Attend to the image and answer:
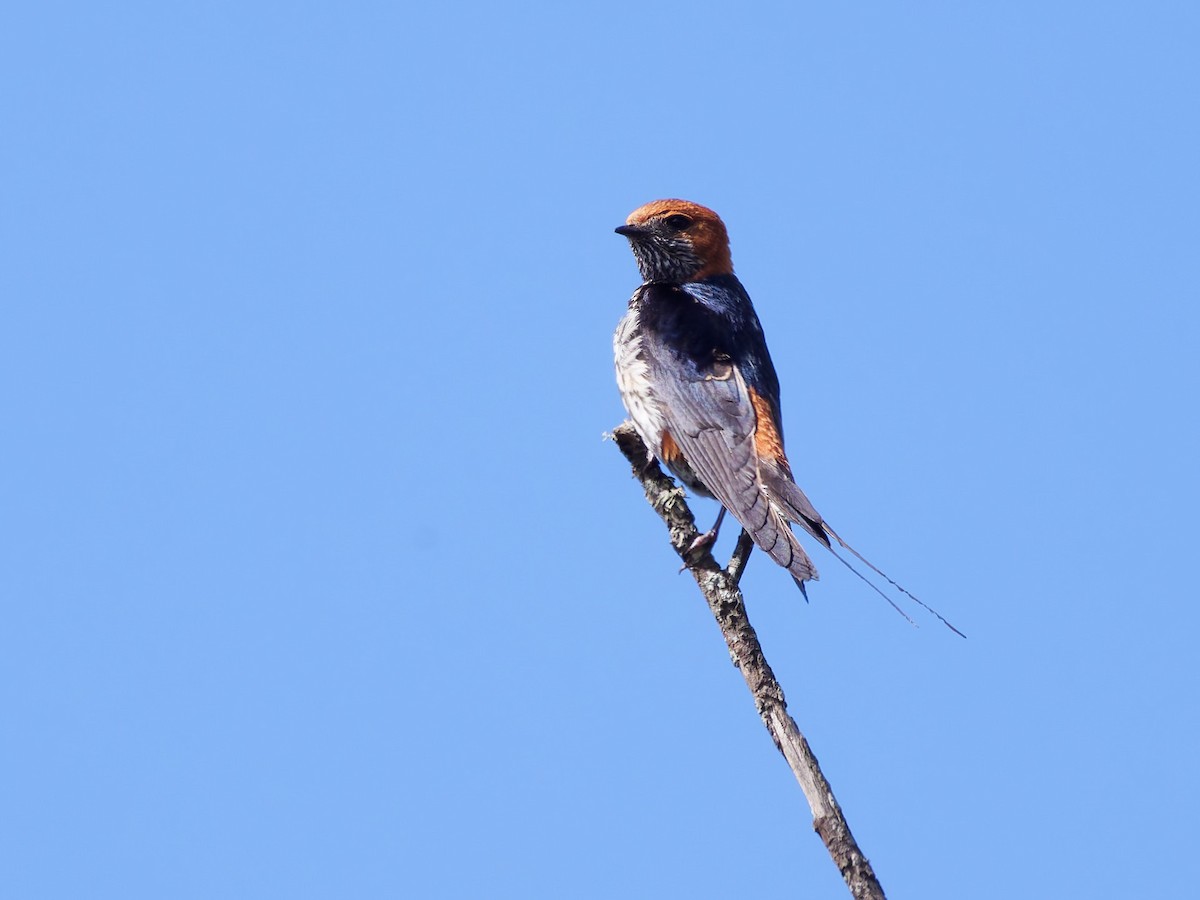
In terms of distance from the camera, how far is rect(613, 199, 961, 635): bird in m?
7.61

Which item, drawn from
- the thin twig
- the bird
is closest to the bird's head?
the bird

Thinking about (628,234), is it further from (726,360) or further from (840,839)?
(840,839)

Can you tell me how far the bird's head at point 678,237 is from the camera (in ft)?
33.6

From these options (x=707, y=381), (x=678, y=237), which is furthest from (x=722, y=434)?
(x=678, y=237)

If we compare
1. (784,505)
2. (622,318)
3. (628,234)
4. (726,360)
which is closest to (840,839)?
(784,505)

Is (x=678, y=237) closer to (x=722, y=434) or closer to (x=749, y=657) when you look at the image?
(x=722, y=434)

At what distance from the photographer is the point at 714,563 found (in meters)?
6.88

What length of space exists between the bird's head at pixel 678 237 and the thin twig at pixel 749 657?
7.93 feet

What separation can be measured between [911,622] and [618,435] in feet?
9.54

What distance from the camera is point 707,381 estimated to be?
8.84 metres

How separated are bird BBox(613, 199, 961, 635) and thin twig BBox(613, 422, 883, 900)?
18cm

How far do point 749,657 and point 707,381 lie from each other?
9.59ft

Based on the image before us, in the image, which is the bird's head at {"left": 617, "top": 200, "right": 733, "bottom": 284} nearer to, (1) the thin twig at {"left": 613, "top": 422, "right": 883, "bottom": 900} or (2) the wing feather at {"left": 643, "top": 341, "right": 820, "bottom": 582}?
(2) the wing feather at {"left": 643, "top": 341, "right": 820, "bottom": 582}

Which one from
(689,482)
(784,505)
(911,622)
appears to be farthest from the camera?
(689,482)
